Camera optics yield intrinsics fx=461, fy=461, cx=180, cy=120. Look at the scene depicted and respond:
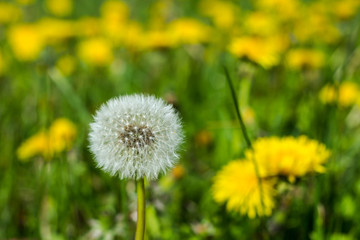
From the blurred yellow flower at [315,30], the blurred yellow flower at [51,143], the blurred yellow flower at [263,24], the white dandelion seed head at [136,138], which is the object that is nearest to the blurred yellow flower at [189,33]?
the blurred yellow flower at [263,24]

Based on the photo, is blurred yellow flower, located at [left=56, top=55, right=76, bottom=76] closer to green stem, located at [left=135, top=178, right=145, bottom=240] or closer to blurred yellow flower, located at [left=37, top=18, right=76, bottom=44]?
blurred yellow flower, located at [left=37, top=18, right=76, bottom=44]

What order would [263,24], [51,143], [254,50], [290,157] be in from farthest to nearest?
[263,24], [254,50], [51,143], [290,157]

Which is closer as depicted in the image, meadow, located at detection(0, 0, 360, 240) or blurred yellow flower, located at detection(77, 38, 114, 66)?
meadow, located at detection(0, 0, 360, 240)

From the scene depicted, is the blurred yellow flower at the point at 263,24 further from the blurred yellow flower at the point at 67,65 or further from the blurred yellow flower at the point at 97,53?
the blurred yellow flower at the point at 67,65

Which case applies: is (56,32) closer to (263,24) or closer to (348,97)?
(263,24)

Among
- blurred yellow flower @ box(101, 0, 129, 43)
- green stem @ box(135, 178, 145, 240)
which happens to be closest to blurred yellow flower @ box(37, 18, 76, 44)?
blurred yellow flower @ box(101, 0, 129, 43)

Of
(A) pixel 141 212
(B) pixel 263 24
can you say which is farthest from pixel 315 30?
(A) pixel 141 212
